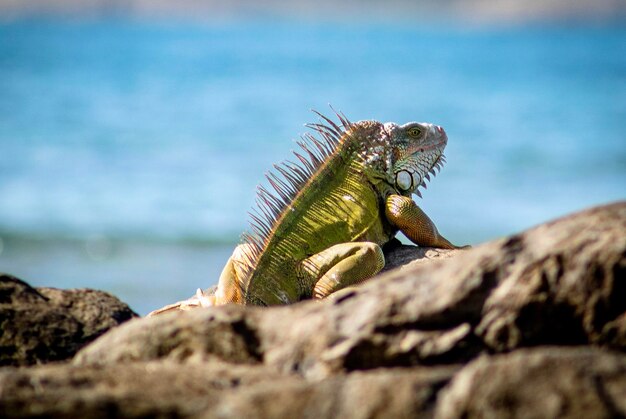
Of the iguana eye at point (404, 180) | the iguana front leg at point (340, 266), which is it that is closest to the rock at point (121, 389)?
the iguana front leg at point (340, 266)

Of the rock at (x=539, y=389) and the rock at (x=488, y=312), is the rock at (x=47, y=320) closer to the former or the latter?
the rock at (x=488, y=312)

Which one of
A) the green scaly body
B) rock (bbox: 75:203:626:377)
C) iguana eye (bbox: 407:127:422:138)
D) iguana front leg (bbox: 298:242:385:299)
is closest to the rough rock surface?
rock (bbox: 75:203:626:377)

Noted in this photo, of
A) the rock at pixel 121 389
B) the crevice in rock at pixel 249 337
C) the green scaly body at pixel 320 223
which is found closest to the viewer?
the rock at pixel 121 389

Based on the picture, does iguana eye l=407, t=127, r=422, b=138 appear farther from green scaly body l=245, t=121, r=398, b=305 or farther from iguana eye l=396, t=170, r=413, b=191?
green scaly body l=245, t=121, r=398, b=305

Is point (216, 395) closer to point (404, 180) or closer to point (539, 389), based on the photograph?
point (539, 389)

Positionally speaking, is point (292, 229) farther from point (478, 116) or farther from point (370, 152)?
point (478, 116)

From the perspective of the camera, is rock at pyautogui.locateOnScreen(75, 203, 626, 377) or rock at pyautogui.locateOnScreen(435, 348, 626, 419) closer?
rock at pyautogui.locateOnScreen(435, 348, 626, 419)

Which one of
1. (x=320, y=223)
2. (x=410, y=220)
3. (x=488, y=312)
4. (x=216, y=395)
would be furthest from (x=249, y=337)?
(x=410, y=220)
